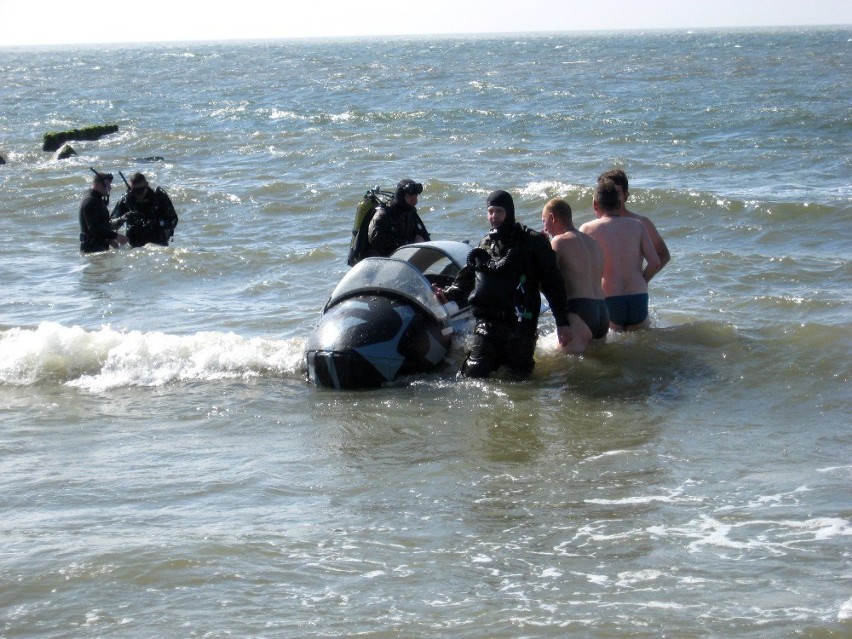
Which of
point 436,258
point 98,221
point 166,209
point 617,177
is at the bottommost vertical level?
point 98,221

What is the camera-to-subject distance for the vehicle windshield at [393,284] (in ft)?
30.2

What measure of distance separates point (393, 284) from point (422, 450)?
78.1 inches

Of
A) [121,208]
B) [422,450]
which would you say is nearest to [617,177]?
[422,450]

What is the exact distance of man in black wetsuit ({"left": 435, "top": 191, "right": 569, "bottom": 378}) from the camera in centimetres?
856

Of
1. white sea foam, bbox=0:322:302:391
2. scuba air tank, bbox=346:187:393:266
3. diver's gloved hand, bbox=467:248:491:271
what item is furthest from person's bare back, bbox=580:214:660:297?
white sea foam, bbox=0:322:302:391

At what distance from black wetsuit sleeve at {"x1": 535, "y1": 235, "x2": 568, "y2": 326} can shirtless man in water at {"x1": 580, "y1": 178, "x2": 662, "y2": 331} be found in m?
0.64

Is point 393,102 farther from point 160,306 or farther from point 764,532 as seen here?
point 764,532

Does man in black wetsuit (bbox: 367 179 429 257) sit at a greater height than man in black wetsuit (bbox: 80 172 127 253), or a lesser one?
greater

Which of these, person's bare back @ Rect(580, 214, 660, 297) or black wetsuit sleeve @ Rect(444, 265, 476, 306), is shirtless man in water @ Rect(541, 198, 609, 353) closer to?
person's bare back @ Rect(580, 214, 660, 297)

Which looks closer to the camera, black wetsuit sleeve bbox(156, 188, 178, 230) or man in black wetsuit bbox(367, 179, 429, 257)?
man in black wetsuit bbox(367, 179, 429, 257)

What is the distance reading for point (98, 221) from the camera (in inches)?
620

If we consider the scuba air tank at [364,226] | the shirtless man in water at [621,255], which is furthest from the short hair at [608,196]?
the scuba air tank at [364,226]

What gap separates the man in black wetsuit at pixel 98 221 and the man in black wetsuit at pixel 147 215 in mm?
174

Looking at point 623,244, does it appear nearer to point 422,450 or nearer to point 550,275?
point 550,275
